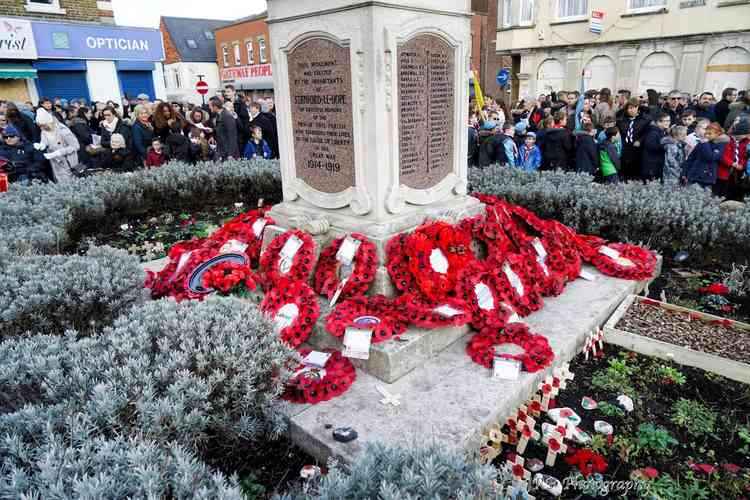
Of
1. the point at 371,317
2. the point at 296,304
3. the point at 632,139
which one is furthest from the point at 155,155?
the point at 632,139

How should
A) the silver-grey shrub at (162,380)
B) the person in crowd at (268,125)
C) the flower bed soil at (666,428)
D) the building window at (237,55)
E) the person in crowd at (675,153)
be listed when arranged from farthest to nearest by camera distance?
the building window at (237,55)
the person in crowd at (268,125)
the person in crowd at (675,153)
the flower bed soil at (666,428)
the silver-grey shrub at (162,380)

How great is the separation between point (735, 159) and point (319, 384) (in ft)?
22.3

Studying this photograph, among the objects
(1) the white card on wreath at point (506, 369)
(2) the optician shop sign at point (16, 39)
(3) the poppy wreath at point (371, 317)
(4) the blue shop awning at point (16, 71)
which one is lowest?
(1) the white card on wreath at point (506, 369)

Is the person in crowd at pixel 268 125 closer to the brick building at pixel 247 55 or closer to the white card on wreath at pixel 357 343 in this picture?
the white card on wreath at pixel 357 343

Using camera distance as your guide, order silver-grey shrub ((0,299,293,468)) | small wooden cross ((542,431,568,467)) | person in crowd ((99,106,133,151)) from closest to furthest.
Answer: silver-grey shrub ((0,299,293,468)), small wooden cross ((542,431,568,467)), person in crowd ((99,106,133,151))

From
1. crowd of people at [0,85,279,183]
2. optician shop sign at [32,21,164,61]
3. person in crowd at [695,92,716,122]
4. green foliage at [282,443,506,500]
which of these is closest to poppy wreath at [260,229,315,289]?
green foliage at [282,443,506,500]

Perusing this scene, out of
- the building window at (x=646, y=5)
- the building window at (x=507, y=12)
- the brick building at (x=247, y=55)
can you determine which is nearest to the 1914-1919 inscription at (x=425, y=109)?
the building window at (x=646, y=5)

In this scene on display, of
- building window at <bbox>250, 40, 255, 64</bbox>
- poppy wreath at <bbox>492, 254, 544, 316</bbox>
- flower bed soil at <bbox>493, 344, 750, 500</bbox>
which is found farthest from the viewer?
building window at <bbox>250, 40, 255, 64</bbox>

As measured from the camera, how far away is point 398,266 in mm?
3787

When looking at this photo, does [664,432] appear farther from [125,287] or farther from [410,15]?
[125,287]

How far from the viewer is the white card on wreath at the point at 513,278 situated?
13.5ft

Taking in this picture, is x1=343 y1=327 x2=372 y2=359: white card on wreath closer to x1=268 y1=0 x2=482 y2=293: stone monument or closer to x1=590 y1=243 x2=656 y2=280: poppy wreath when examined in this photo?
x1=268 y1=0 x2=482 y2=293: stone monument

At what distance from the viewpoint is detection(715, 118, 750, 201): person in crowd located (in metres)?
6.80

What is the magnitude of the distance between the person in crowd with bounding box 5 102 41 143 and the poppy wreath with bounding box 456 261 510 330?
8748 mm
